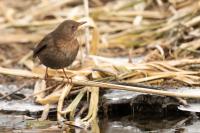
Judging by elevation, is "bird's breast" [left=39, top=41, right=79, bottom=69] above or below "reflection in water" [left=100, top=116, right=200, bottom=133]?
above

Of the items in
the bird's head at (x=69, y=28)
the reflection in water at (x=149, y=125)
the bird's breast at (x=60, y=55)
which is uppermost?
the bird's head at (x=69, y=28)

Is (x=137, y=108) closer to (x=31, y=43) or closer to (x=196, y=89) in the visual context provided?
(x=196, y=89)

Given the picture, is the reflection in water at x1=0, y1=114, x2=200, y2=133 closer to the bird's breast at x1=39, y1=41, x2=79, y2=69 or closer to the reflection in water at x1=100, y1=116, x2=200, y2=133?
the reflection in water at x1=100, y1=116, x2=200, y2=133

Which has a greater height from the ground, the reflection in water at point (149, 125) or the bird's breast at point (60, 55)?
the bird's breast at point (60, 55)

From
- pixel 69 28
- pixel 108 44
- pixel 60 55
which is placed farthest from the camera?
pixel 108 44

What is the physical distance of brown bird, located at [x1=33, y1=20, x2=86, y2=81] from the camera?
6844 millimetres

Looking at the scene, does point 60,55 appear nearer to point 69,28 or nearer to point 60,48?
point 60,48

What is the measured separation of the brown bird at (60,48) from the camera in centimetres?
684

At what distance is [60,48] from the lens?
22.7 ft

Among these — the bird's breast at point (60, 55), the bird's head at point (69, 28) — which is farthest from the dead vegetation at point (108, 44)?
the bird's head at point (69, 28)

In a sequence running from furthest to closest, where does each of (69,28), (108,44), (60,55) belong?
(108,44)
(69,28)
(60,55)

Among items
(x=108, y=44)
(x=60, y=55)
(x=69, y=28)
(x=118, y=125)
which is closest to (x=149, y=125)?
(x=118, y=125)

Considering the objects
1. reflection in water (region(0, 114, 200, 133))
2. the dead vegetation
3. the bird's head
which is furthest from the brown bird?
reflection in water (region(0, 114, 200, 133))

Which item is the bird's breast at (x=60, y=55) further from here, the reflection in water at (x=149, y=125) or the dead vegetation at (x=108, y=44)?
the reflection in water at (x=149, y=125)
